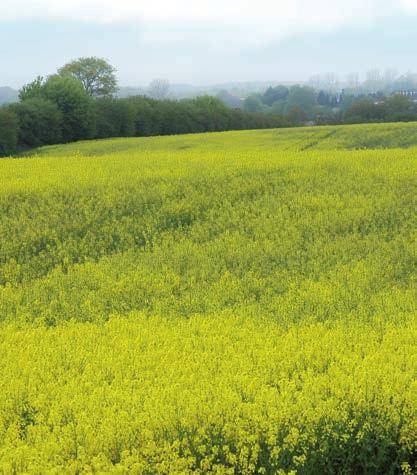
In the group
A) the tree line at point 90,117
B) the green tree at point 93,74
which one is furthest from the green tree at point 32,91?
the green tree at point 93,74

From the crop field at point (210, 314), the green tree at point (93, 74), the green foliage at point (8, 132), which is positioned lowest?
the crop field at point (210, 314)

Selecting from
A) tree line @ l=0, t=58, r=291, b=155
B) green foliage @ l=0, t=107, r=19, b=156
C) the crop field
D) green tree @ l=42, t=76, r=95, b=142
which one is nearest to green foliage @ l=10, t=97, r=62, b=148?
tree line @ l=0, t=58, r=291, b=155

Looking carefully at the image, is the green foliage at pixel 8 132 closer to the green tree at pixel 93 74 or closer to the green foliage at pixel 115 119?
the green foliage at pixel 115 119

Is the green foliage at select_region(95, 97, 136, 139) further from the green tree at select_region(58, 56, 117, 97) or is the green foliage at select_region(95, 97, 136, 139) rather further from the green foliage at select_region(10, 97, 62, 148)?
the green tree at select_region(58, 56, 117, 97)

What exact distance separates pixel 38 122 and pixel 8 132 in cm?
482

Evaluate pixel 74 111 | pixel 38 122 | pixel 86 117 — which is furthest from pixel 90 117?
pixel 38 122

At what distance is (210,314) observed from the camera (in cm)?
1002

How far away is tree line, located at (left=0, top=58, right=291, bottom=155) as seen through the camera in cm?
5006

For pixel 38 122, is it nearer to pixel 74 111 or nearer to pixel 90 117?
pixel 74 111

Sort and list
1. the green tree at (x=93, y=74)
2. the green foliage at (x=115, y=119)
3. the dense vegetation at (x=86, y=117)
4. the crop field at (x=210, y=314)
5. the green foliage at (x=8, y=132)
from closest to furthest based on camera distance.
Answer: the crop field at (x=210, y=314)
the green foliage at (x=8, y=132)
the dense vegetation at (x=86, y=117)
the green foliage at (x=115, y=119)
the green tree at (x=93, y=74)

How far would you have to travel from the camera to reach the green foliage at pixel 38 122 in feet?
164

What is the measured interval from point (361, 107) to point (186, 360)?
82.5 m

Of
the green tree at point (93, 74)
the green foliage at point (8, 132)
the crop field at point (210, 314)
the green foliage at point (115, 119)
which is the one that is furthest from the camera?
the green tree at point (93, 74)

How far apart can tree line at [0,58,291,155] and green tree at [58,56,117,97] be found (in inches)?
952
